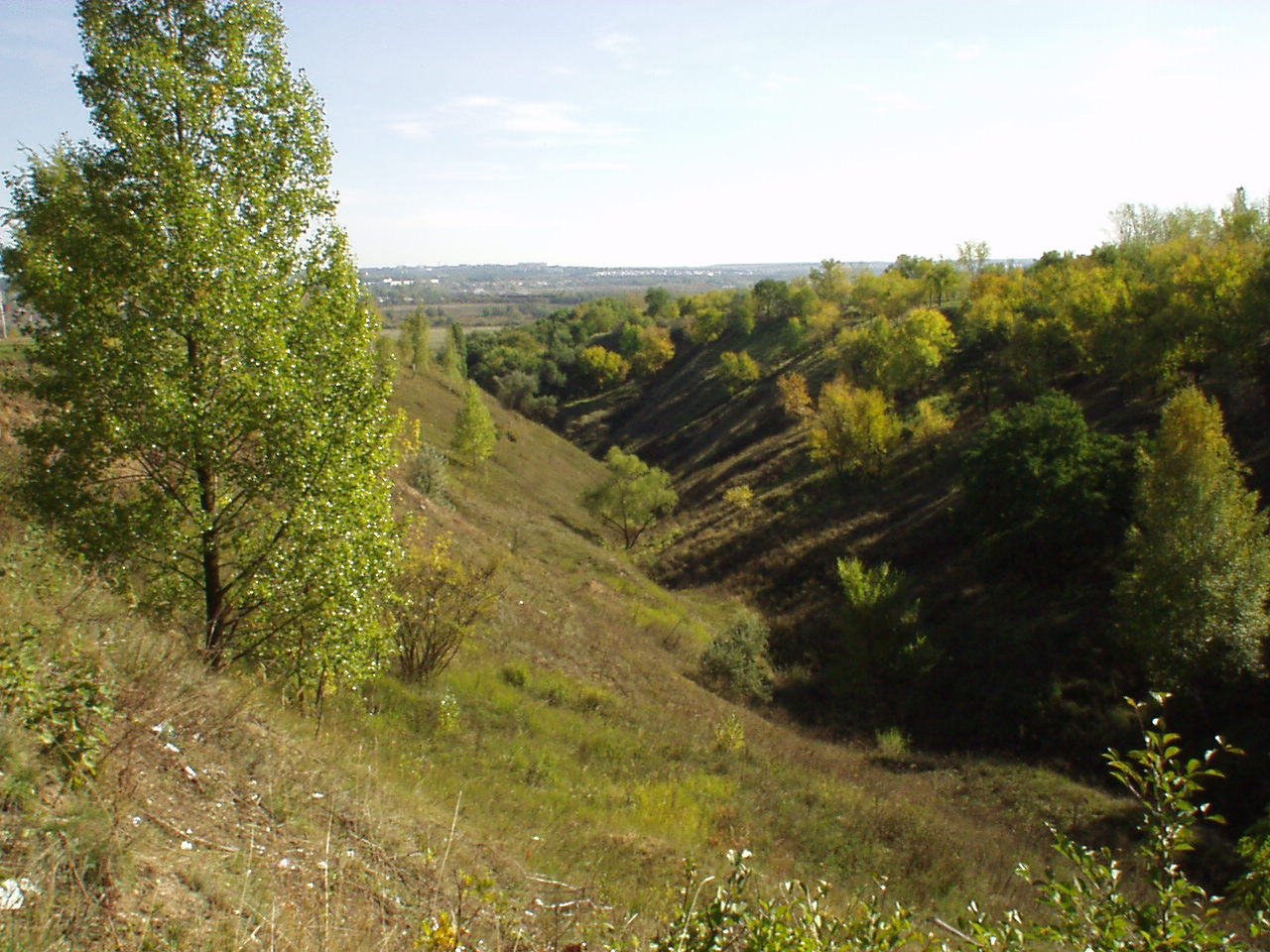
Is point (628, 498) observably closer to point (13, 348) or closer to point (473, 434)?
point (473, 434)

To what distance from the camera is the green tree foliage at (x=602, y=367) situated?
110 meters

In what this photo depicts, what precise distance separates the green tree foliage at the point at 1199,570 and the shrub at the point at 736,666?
10.9 meters

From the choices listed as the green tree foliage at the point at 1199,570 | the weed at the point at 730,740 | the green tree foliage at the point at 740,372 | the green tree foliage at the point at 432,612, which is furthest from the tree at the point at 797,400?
the green tree foliage at the point at 432,612

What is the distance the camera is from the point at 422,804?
24.9ft

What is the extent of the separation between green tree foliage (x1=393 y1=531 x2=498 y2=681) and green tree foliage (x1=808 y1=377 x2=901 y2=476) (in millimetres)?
35483

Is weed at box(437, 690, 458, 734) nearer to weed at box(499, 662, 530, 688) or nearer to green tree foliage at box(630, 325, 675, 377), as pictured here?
weed at box(499, 662, 530, 688)

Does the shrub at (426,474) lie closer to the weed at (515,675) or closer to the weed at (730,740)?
the weed at (515,675)

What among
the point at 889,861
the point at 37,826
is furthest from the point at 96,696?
the point at 889,861

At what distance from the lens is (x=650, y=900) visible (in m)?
7.10

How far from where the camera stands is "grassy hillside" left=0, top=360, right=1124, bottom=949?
4.46 metres

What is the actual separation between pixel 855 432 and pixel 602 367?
6761 cm

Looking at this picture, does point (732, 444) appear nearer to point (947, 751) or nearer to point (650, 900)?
point (947, 751)

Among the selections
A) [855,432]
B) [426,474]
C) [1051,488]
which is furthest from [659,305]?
[1051,488]

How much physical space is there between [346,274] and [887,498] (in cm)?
3862
